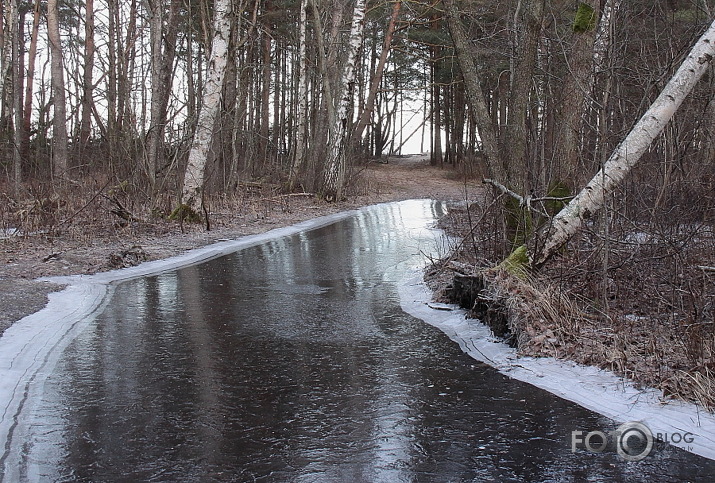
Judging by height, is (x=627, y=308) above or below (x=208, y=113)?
below

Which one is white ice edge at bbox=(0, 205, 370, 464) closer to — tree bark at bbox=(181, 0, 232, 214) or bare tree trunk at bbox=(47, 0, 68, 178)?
tree bark at bbox=(181, 0, 232, 214)

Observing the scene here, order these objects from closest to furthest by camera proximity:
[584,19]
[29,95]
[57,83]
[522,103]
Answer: [522,103] < [584,19] < [57,83] < [29,95]

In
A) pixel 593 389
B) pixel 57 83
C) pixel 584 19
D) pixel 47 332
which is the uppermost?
pixel 57 83

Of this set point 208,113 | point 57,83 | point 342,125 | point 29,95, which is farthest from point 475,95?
point 29,95

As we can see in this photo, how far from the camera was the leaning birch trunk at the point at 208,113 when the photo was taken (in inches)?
581

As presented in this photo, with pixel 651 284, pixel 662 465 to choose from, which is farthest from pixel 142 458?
pixel 651 284

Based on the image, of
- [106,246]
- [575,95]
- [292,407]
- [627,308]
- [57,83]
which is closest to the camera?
[292,407]

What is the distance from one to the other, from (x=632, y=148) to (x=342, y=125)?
15.1m

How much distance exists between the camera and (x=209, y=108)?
14938 mm

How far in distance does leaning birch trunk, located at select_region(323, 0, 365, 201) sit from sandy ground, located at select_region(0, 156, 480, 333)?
0.59 meters

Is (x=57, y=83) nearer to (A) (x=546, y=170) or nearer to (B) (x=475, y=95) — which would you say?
(B) (x=475, y=95)

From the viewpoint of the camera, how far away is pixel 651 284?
7.63m

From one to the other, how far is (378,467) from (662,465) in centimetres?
160

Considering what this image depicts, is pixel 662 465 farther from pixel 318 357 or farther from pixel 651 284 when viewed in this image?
pixel 651 284
